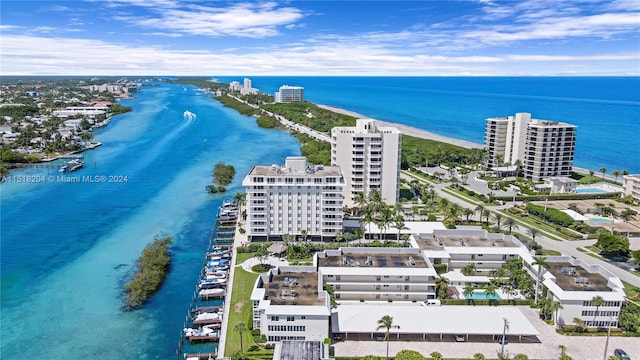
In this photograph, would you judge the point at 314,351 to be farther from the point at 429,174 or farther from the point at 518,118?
the point at 518,118

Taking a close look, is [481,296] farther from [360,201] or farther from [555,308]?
[360,201]

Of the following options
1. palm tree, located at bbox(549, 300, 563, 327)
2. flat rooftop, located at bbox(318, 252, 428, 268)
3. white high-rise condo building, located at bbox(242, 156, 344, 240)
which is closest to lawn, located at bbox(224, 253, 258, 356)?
white high-rise condo building, located at bbox(242, 156, 344, 240)

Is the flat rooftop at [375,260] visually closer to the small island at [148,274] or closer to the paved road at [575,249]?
the small island at [148,274]

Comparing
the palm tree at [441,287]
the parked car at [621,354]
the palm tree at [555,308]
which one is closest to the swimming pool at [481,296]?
the palm tree at [441,287]

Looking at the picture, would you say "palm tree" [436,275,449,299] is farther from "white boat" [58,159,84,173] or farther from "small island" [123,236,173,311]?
"white boat" [58,159,84,173]

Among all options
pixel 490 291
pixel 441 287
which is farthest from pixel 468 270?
pixel 441 287

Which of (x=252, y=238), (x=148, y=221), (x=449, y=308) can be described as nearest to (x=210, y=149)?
(x=148, y=221)
